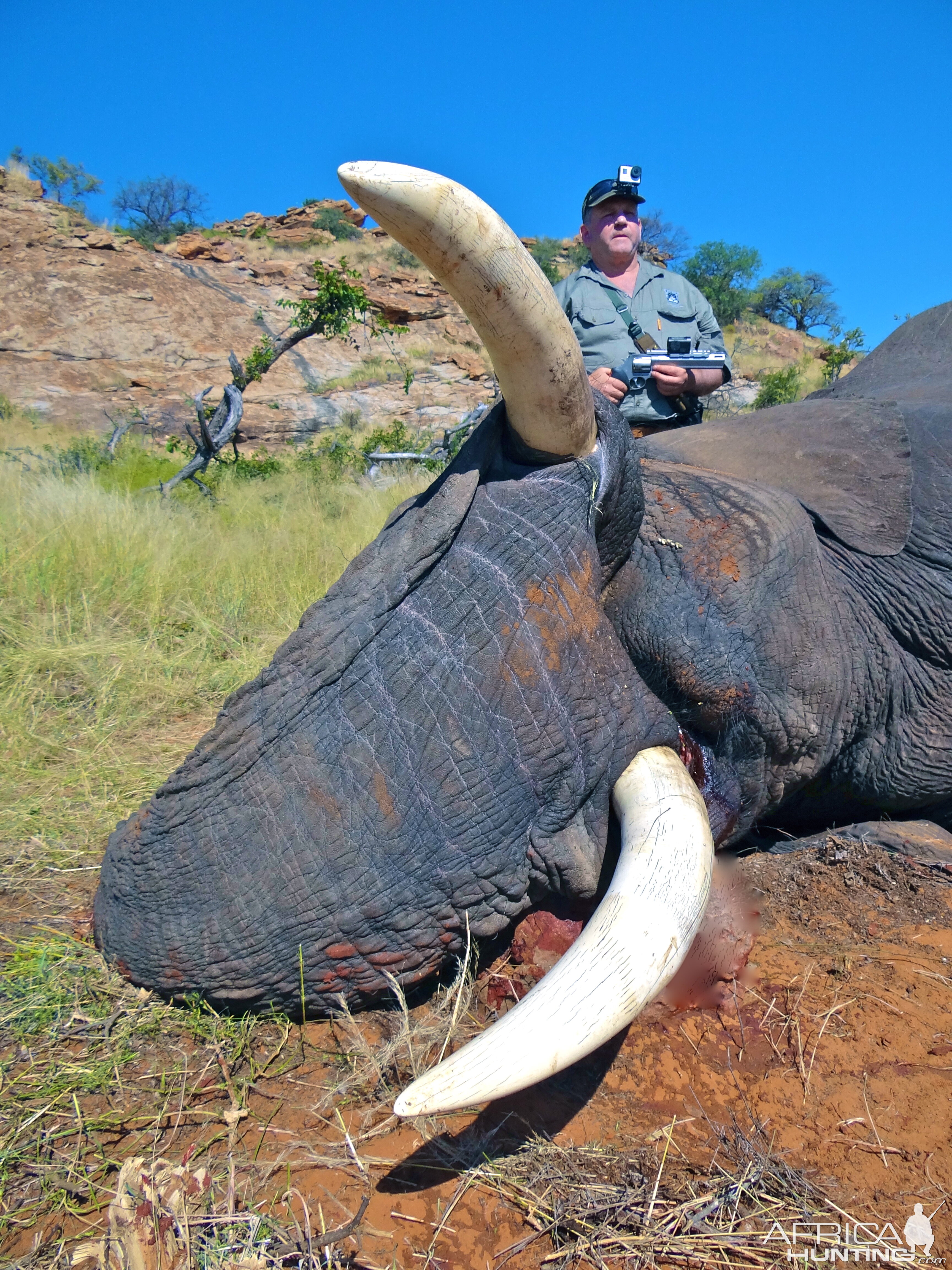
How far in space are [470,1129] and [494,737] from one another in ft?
2.71

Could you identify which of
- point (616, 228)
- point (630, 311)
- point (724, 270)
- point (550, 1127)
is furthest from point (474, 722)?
point (724, 270)

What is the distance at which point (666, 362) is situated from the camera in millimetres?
3959

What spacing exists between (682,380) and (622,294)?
119 cm

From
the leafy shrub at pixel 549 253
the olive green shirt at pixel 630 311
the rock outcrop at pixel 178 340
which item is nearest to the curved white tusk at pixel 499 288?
the olive green shirt at pixel 630 311

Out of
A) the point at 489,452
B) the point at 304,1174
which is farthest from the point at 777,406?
the point at 304,1174

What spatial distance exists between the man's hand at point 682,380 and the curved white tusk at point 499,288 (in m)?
2.10

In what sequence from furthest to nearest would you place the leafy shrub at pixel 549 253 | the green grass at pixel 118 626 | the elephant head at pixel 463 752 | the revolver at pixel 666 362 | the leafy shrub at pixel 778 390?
the leafy shrub at pixel 549 253
the leafy shrub at pixel 778 390
the revolver at pixel 666 362
the green grass at pixel 118 626
the elephant head at pixel 463 752

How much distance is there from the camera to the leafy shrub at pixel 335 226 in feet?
126

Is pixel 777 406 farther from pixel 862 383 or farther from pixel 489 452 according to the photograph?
pixel 489 452

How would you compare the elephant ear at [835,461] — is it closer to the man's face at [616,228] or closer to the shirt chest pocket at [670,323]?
the shirt chest pocket at [670,323]

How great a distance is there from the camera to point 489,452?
6.60 feet

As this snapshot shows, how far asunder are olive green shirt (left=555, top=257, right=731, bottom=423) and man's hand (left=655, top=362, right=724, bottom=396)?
1.99 ft

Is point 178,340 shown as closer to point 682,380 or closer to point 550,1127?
point 682,380

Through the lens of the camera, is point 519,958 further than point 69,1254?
Yes
